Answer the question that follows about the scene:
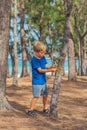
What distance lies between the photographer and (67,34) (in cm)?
836

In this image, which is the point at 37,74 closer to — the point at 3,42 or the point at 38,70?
the point at 38,70

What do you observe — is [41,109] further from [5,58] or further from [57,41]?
[57,41]

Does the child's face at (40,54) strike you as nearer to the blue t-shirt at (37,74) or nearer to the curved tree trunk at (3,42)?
the blue t-shirt at (37,74)

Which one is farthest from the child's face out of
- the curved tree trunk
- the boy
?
the curved tree trunk

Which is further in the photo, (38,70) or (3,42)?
(3,42)

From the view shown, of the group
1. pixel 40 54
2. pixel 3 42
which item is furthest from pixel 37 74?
pixel 3 42

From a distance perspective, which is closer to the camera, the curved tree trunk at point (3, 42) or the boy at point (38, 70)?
the boy at point (38, 70)

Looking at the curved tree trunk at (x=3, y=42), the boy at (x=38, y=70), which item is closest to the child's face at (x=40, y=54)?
the boy at (x=38, y=70)

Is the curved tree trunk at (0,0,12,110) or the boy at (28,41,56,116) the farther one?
the curved tree trunk at (0,0,12,110)

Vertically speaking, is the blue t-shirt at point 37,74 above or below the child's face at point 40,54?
below

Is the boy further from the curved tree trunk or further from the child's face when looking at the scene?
the curved tree trunk

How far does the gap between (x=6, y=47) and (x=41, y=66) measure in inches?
34.5

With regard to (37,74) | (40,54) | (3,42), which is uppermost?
(3,42)

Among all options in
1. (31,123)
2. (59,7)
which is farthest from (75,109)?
(59,7)
